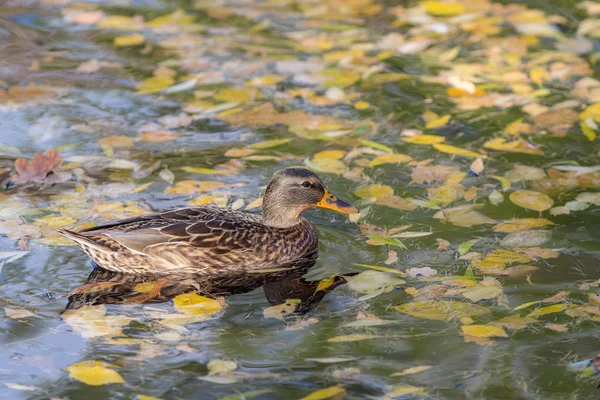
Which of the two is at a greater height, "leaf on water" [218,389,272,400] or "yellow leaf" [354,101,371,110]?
"yellow leaf" [354,101,371,110]

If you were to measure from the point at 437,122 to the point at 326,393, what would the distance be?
4.37 m

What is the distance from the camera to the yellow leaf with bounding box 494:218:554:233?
6.78 meters

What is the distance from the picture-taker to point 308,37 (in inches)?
434

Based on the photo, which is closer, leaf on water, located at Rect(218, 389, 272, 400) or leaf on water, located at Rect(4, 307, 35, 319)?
leaf on water, located at Rect(218, 389, 272, 400)

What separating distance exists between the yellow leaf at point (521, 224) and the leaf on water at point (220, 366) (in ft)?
8.19

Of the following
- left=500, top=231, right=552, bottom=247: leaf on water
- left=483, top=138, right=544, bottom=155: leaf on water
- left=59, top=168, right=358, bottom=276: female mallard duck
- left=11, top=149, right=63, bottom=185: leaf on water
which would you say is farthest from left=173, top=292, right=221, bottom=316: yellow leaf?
left=483, top=138, right=544, bottom=155: leaf on water

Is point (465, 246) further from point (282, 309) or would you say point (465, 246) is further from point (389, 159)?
point (389, 159)

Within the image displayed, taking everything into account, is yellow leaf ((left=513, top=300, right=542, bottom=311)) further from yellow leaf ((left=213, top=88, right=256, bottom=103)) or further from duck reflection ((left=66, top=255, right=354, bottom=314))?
yellow leaf ((left=213, top=88, right=256, bottom=103))

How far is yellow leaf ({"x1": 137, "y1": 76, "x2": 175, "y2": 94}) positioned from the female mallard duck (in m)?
3.18

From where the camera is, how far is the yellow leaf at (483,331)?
5.41m

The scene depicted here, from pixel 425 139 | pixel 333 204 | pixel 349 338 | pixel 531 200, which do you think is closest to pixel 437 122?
pixel 425 139

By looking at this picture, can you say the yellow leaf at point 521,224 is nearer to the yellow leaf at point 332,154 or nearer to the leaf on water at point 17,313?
the yellow leaf at point 332,154

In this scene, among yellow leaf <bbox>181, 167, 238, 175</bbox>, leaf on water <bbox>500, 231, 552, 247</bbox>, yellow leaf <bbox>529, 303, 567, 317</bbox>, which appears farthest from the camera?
yellow leaf <bbox>181, 167, 238, 175</bbox>

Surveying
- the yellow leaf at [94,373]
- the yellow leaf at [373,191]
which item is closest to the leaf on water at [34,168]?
the yellow leaf at [373,191]
